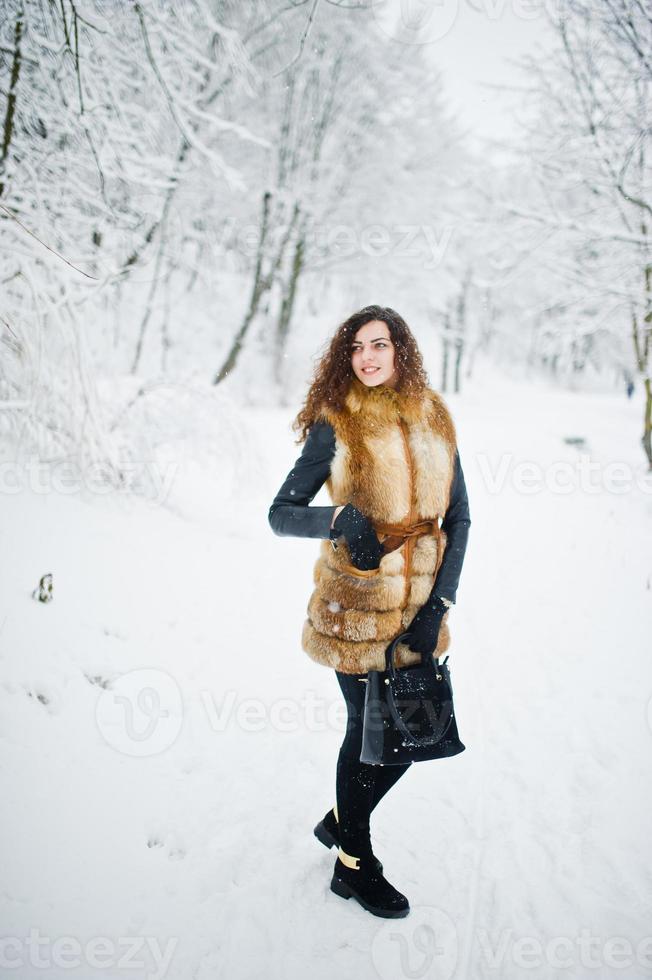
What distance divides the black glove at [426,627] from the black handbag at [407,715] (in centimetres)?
4

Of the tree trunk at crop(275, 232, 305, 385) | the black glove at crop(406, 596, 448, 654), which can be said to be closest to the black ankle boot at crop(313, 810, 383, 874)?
the black glove at crop(406, 596, 448, 654)

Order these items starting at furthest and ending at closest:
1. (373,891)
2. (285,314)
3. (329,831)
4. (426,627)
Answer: (285,314)
(329,831)
(373,891)
(426,627)

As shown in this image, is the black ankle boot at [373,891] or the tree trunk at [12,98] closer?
the black ankle boot at [373,891]

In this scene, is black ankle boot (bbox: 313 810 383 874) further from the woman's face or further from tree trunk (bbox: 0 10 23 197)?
tree trunk (bbox: 0 10 23 197)

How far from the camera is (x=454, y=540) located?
1787 millimetres

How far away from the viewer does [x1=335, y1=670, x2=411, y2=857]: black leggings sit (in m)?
1.69

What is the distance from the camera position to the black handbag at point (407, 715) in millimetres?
1547

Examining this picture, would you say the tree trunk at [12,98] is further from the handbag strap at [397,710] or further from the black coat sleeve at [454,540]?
the handbag strap at [397,710]

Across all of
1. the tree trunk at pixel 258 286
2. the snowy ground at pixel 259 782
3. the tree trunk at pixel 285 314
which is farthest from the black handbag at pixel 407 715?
the tree trunk at pixel 285 314

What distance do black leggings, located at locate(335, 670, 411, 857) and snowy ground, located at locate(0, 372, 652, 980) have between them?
0.34 meters

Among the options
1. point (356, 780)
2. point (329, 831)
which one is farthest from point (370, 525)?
point (329, 831)

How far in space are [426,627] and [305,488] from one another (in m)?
0.69

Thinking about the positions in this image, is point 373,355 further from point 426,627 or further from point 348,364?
point 426,627

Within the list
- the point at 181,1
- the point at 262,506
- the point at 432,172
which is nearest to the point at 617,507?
the point at 262,506
